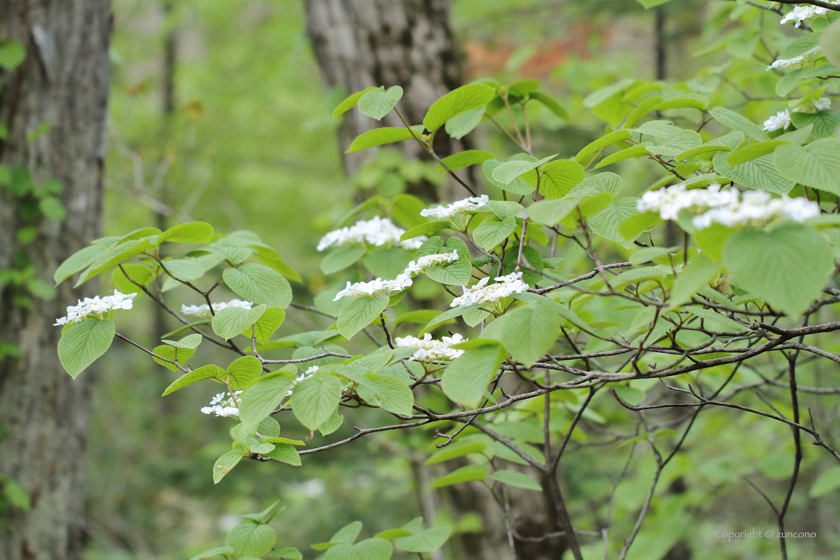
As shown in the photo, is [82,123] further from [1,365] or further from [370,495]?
[370,495]

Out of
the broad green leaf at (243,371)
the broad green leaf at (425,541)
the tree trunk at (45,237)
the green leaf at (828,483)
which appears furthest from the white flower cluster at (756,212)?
the tree trunk at (45,237)

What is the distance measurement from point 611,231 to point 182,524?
7.02 m

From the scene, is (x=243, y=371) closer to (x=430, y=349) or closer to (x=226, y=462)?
(x=226, y=462)

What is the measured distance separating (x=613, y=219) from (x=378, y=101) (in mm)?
495

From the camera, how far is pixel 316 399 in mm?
702

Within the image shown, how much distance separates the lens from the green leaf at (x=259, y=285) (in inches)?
39.9

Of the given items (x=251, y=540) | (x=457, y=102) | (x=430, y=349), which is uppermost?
(x=457, y=102)

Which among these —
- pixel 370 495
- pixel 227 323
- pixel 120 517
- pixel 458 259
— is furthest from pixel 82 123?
pixel 120 517

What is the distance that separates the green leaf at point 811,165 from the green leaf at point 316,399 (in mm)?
663

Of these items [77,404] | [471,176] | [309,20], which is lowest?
[77,404]

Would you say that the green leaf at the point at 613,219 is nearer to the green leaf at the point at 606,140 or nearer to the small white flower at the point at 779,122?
the green leaf at the point at 606,140

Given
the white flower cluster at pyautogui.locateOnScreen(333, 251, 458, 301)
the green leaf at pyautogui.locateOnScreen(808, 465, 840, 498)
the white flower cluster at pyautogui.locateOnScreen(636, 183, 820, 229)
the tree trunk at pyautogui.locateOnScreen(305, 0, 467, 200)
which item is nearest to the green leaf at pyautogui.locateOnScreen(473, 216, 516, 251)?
the white flower cluster at pyautogui.locateOnScreen(333, 251, 458, 301)

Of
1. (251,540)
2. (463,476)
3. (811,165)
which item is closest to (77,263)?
(251,540)

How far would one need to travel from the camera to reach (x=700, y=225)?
57cm
